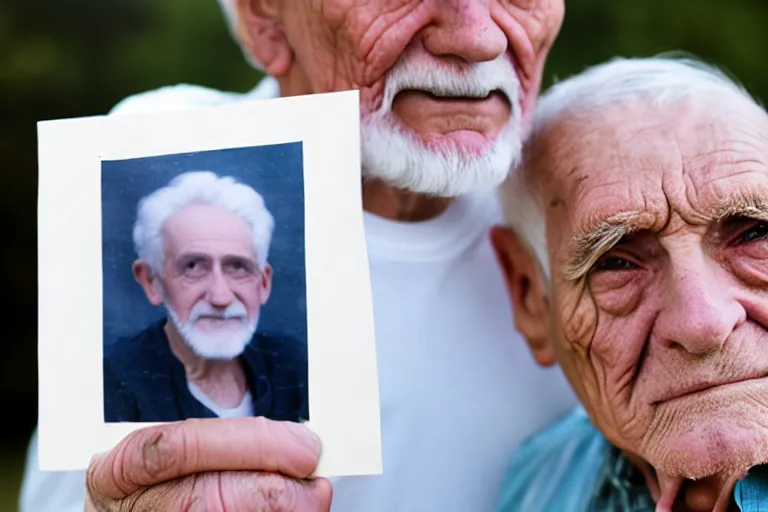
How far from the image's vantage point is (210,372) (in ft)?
4.73

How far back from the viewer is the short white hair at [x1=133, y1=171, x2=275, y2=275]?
55.9 inches

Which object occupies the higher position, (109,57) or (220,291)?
(109,57)

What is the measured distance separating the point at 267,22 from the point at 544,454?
1.13m

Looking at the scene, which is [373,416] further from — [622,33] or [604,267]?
[622,33]

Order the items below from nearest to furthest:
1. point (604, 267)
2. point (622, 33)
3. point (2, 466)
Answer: point (604, 267) → point (622, 33) → point (2, 466)

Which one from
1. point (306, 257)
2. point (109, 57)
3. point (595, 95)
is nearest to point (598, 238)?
point (595, 95)

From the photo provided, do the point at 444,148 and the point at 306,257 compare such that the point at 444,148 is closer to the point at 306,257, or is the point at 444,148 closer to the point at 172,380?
the point at 306,257

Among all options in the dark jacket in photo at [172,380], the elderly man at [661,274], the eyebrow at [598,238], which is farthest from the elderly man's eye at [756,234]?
the dark jacket in photo at [172,380]

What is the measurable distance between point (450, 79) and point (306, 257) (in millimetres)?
499

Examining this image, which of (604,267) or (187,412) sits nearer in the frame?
(187,412)

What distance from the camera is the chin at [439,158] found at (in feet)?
5.65

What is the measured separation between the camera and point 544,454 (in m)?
2.00

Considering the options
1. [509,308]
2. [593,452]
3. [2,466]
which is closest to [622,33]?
[509,308]

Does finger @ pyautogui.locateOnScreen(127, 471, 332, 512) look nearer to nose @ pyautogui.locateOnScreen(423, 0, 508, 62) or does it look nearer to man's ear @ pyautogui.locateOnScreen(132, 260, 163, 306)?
man's ear @ pyautogui.locateOnScreen(132, 260, 163, 306)
